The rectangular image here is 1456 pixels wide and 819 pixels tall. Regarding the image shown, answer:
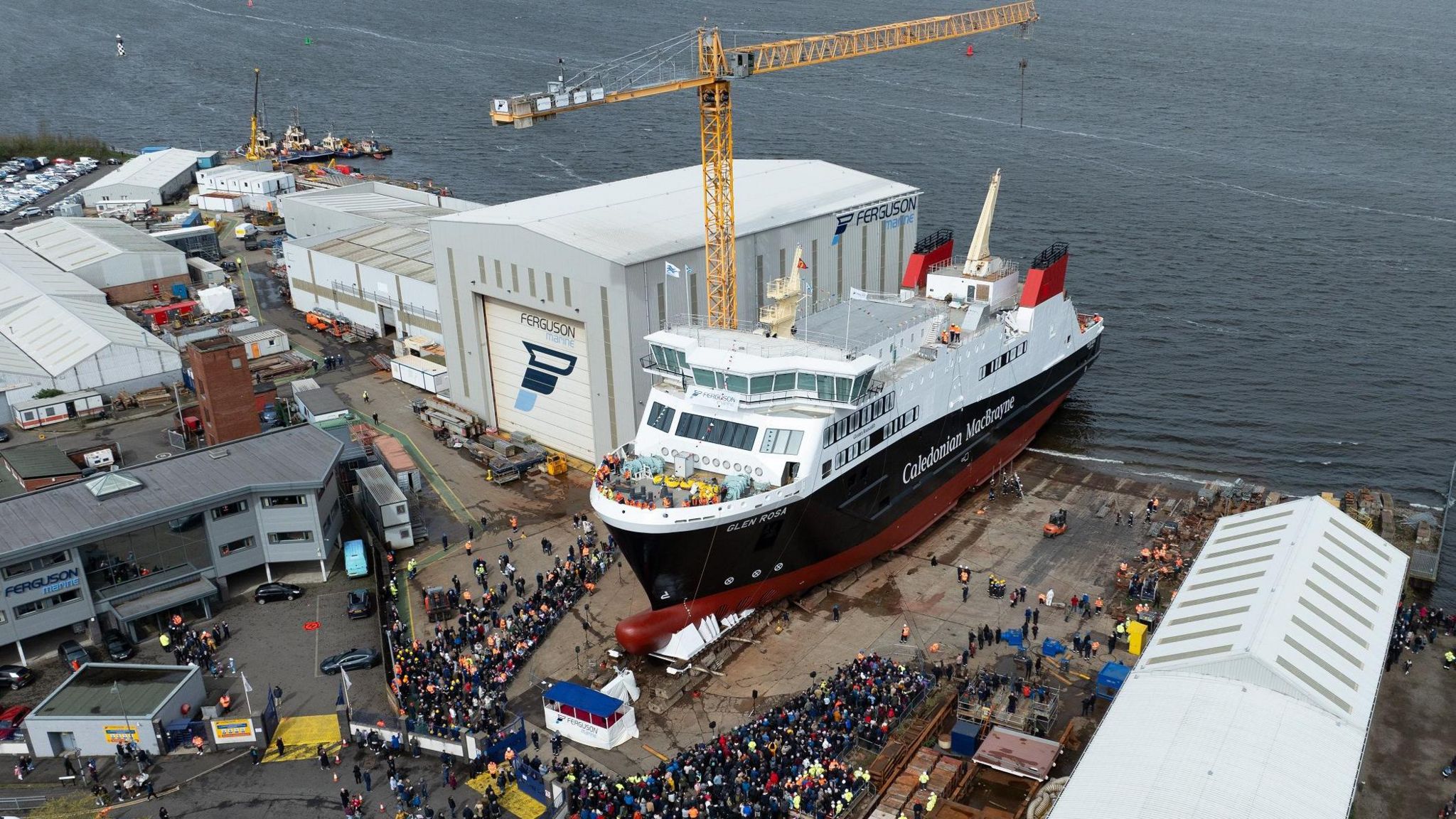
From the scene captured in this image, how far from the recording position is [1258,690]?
31469 millimetres

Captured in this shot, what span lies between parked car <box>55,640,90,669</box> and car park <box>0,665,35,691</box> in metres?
1.32

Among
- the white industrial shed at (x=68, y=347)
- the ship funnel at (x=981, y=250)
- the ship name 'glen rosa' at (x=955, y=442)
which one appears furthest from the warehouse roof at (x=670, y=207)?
the white industrial shed at (x=68, y=347)

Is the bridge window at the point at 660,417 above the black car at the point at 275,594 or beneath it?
above

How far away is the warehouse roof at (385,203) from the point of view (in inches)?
3644

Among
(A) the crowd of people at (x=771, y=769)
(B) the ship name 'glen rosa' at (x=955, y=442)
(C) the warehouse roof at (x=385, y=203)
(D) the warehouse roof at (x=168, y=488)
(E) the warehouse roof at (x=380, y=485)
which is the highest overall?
(C) the warehouse roof at (x=385, y=203)

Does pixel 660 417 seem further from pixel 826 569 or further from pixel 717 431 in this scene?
pixel 826 569

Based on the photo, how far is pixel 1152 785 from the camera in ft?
93.2

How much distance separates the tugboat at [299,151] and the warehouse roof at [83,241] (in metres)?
43.9

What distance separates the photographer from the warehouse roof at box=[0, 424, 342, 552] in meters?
42.7

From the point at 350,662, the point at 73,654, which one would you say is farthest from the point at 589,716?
the point at 73,654

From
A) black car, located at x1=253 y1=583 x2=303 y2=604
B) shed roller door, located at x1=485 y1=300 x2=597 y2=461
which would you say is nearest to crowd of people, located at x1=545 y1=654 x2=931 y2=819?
black car, located at x1=253 y1=583 x2=303 y2=604

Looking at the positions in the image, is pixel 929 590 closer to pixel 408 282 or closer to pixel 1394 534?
pixel 1394 534

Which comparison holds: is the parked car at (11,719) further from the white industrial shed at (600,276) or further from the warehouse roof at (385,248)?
the warehouse roof at (385,248)

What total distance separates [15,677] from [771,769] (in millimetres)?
29178
